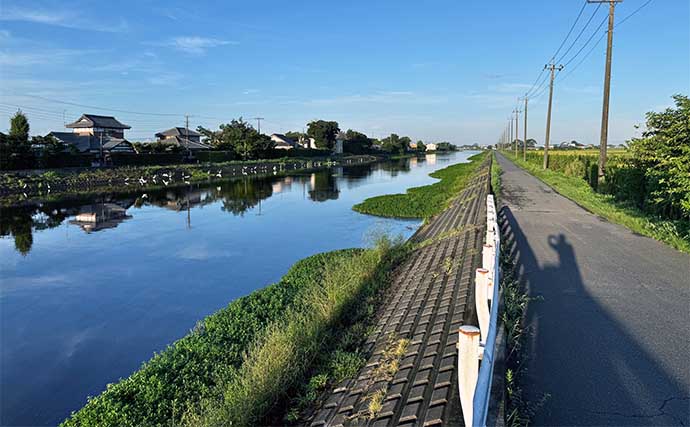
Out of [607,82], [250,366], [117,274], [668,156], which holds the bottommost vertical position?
[117,274]

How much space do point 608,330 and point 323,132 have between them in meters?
101

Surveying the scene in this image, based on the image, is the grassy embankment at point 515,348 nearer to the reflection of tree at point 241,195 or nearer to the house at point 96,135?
the reflection of tree at point 241,195

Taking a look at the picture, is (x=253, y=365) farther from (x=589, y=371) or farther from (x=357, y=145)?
(x=357, y=145)

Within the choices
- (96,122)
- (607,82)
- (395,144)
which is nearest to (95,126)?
(96,122)

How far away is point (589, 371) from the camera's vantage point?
13.8 feet

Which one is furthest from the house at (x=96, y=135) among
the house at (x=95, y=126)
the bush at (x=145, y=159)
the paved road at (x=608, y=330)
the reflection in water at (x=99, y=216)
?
the paved road at (x=608, y=330)

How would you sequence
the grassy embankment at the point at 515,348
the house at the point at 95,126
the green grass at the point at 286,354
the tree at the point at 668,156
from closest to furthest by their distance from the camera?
the grassy embankment at the point at 515,348, the green grass at the point at 286,354, the tree at the point at 668,156, the house at the point at 95,126

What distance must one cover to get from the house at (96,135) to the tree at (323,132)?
4562 centimetres

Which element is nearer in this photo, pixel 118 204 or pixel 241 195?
pixel 118 204

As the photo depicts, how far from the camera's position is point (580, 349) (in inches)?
184

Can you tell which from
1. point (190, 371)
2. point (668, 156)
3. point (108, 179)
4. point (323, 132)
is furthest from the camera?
point (323, 132)

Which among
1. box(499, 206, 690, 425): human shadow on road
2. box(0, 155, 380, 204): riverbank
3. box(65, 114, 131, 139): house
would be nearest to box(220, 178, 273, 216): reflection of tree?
box(0, 155, 380, 204): riverbank

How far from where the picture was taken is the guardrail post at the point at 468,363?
246 centimetres

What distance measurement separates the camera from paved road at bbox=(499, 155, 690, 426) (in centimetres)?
368
